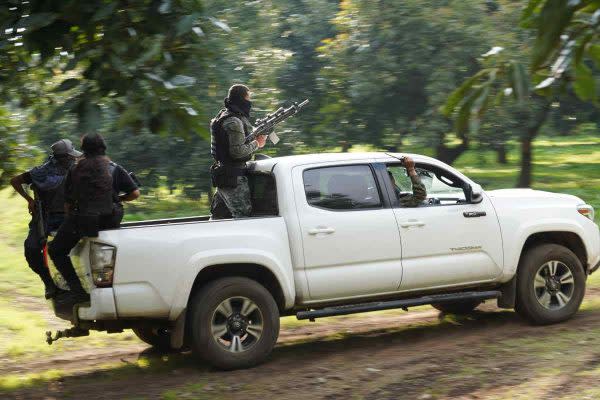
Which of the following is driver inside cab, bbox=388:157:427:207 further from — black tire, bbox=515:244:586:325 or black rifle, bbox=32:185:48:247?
black rifle, bbox=32:185:48:247

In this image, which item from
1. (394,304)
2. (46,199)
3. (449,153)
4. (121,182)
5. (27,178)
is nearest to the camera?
(394,304)

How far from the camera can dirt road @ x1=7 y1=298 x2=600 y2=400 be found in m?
7.02

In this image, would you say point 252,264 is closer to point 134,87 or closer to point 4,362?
point 4,362

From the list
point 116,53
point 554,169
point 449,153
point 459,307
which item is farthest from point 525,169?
point 116,53

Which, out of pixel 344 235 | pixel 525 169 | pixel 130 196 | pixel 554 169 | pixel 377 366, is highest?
pixel 130 196

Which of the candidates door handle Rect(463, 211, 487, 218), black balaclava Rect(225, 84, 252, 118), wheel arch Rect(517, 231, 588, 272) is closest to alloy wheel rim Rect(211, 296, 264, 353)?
black balaclava Rect(225, 84, 252, 118)

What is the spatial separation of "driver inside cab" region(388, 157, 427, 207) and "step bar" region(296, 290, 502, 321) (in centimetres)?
87

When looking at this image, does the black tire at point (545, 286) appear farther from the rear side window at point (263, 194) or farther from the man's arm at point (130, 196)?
the man's arm at point (130, 196)

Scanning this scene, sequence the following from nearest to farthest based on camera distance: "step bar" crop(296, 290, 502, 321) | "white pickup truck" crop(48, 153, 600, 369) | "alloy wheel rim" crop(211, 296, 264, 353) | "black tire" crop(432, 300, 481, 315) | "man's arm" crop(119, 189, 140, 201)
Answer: "white pickup truck" crop(48, 153, 600, 369) < "alloy wheel rim" crop(211, 296, 264, 353) < "step bar" crop(296, 290, 502, 321) < "man's arm" crop(119, 189, 140, 201) < "black tire" crop(432, 300, 481, 315)

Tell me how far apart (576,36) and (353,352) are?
5.90 m

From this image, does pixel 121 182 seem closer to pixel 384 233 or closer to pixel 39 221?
pixel 39 221

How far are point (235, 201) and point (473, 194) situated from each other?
220 centimetres

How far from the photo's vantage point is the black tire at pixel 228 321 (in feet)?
24.6

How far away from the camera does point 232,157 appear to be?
851cm
